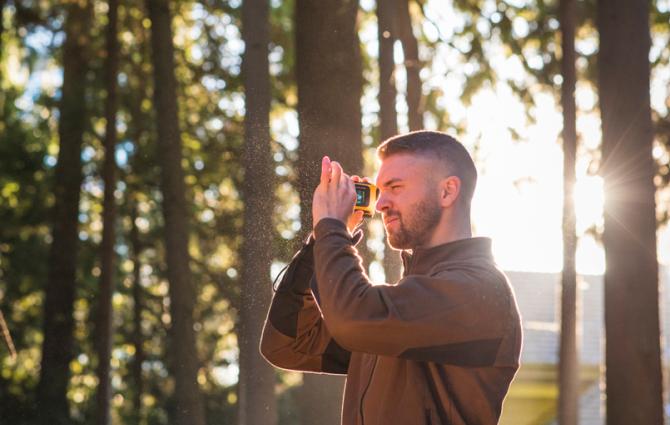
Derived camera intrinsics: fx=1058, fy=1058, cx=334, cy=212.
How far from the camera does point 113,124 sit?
12391mm

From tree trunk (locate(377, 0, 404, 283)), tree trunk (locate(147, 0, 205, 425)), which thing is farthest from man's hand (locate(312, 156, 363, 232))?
tree trunk (locate(147, 0, 205, 425))

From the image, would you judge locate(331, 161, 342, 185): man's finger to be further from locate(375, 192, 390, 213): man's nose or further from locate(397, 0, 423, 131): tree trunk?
locate(397, 0, 423, 131): tree trunk

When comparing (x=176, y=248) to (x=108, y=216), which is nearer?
(x=176, y=248)

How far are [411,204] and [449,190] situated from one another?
0.46 feet

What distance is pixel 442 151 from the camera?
346cm

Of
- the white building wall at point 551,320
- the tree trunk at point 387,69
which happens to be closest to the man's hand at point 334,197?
the tree trunk at point 387,69

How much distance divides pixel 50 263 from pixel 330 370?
12.1 meters

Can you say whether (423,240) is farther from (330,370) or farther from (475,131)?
(475,131)

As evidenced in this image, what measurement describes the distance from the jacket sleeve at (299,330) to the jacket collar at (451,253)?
0.37 metres

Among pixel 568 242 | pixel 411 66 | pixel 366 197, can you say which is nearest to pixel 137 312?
pixel 411 66

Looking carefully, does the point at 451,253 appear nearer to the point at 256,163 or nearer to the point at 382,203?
the point at 382,203

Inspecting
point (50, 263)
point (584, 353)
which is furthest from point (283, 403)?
point (584, 353)

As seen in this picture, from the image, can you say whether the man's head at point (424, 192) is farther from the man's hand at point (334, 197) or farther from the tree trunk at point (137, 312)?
the tree trunk at point (137, 312)

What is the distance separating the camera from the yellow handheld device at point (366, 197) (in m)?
3.43
